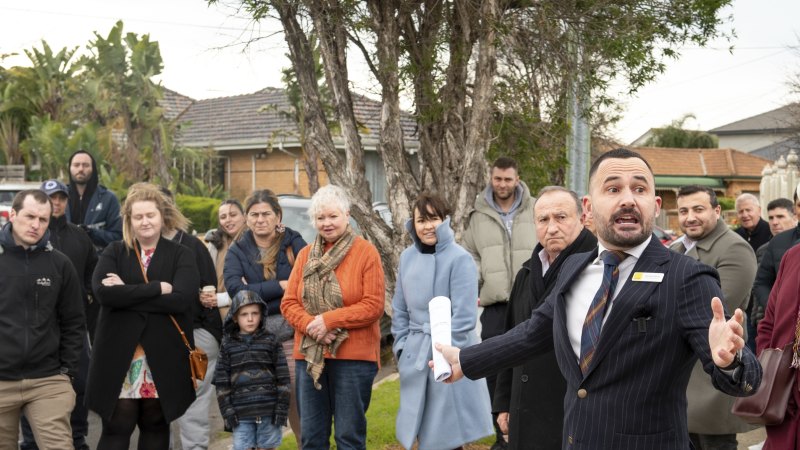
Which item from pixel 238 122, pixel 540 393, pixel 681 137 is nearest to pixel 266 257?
pixel 540 393

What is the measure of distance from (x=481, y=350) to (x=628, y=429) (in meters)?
0.74

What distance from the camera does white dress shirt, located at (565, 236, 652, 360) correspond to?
328cm

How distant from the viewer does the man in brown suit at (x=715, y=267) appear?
19.8 feet

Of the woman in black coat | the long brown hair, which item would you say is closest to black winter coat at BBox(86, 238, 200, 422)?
the woman in black coat

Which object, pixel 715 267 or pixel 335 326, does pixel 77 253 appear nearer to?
pixel 335 326

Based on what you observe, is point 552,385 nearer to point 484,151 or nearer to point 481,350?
point 481,350

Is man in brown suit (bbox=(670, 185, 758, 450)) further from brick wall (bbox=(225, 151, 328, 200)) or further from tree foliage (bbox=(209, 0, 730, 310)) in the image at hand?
brick wall (bbox=(225, 151, 328, 200))

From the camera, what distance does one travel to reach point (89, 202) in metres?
8.99

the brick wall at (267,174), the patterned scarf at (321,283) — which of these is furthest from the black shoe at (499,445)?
the brick wall at (267,174)

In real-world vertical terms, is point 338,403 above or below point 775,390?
below

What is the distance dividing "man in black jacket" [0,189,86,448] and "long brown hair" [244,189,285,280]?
4.78 feet

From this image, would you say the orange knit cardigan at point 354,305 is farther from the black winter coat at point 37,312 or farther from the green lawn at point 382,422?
the black winter coat at point 37,312

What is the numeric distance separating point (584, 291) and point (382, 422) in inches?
189

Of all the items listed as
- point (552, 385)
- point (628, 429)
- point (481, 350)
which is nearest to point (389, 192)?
point (552, 385)
